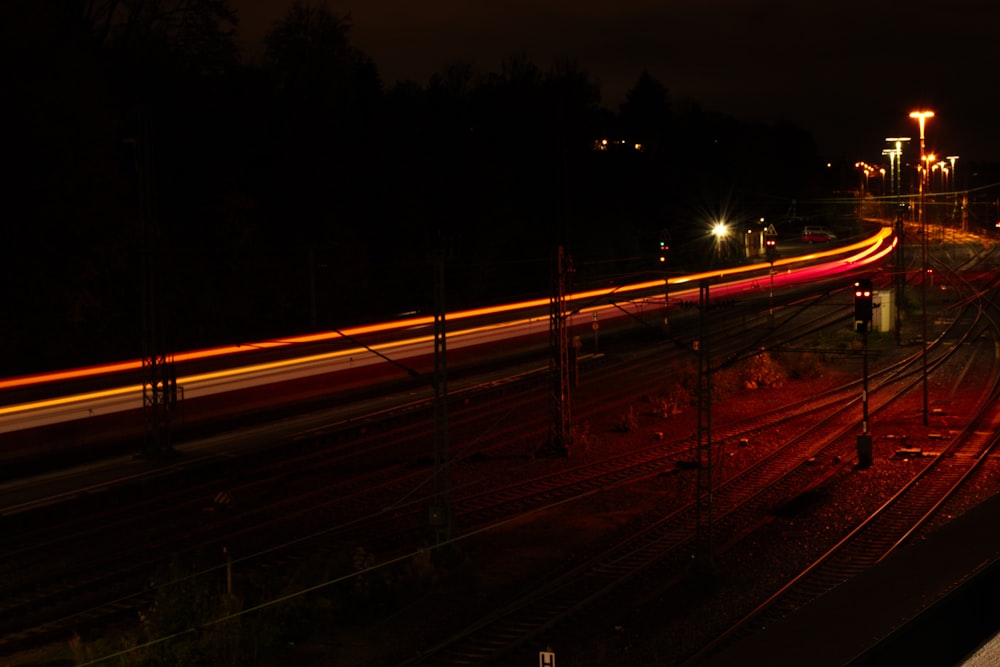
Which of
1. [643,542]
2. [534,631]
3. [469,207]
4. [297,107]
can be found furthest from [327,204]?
[534,631]

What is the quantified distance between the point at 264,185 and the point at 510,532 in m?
24.2

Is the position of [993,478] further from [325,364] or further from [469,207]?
[469,207]

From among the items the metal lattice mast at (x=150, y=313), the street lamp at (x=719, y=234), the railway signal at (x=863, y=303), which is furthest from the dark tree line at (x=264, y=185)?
the railway signal at (x=863, y=303)

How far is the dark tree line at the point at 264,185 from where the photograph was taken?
86.9ft

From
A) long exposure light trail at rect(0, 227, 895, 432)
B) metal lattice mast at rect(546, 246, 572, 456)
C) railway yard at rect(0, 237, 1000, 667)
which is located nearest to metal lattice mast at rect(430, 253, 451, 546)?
railway yard at rect(0, 237, 1000, 667)

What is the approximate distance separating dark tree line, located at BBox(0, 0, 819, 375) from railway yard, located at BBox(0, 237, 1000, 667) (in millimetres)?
4460

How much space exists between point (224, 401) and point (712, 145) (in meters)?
59.0

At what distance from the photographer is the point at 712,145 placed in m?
75.9

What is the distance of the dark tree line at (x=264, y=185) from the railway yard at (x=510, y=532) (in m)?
4.46

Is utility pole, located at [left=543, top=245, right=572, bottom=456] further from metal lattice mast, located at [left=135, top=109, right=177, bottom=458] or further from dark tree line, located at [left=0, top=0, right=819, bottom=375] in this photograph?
metal lattice mast, located at [left=135, top=109, right=177, bottom=458]

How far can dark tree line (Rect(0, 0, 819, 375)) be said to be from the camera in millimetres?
26484

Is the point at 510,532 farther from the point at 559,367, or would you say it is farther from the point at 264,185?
the point at 264,185

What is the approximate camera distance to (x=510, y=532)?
54.1ft

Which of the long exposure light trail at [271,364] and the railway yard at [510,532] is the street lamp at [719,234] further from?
the railway yard at [510,532]
